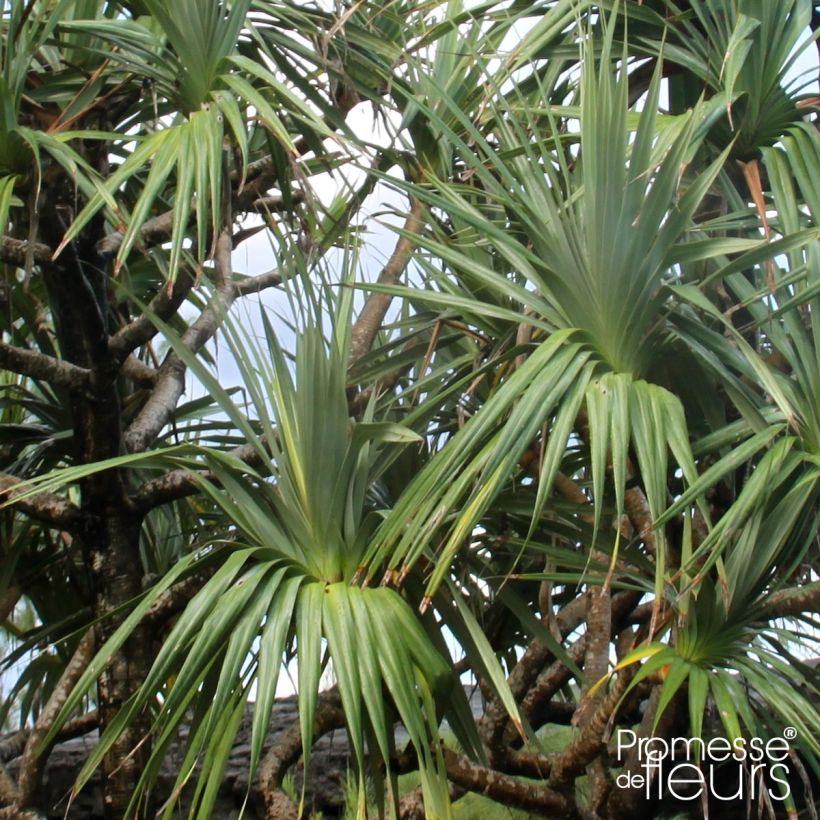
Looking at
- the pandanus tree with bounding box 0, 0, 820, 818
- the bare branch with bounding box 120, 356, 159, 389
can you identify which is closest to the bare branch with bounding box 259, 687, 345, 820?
the pandanus tree with bounding box 0, 0, 820, 818

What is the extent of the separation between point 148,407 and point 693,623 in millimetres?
1625

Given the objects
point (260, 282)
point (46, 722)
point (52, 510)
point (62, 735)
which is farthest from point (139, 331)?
point (62, 735)

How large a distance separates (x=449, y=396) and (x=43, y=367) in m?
1.04

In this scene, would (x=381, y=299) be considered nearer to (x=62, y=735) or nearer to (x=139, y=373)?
(x=139, y=373)

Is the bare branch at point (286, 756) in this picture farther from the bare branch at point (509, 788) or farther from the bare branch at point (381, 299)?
the bare branch at point (381, 299)

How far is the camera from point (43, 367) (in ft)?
8.84

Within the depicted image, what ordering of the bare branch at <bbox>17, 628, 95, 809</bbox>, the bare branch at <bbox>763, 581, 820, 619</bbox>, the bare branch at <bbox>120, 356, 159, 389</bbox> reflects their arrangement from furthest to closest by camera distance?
the bare branch at <bbox>120, 356, 159, 389</bbox>, the bare branch at <bbox>17, 628, 95, 809</bbox>, the bare branch at <bbox>763, 581, 820, 619</bbox>

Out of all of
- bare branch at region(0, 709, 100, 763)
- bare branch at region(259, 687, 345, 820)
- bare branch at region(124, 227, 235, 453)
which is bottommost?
bare branch at region(0, 709, 100, 763)

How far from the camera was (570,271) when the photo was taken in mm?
2109

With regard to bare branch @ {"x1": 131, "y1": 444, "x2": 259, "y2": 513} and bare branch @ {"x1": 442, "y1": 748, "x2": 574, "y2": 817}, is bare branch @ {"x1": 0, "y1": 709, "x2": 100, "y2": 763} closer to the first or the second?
bare branch @ {"x1": 131, "y1": 444, "x2": 259, "y2": 513}

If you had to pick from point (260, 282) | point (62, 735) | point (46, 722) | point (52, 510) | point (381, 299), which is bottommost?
point (62, 735)

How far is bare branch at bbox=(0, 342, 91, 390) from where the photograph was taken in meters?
2.66

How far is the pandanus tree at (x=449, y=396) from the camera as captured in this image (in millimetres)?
2002

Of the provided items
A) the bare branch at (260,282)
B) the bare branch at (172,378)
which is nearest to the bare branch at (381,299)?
the bare branch at (172,378)
